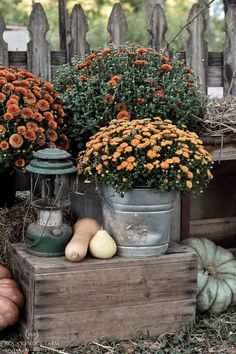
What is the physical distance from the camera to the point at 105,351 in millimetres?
3533

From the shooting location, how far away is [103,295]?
3.54 metres

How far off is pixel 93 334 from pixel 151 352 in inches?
12.2

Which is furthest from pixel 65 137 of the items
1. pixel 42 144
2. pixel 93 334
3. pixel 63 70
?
pixel 93 334

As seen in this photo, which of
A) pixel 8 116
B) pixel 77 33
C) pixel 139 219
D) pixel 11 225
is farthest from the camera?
pixel 77 33

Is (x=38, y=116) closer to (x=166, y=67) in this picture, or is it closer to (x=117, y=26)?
(x=166, y=67)

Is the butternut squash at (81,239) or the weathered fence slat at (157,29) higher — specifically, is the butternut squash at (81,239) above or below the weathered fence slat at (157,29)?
below

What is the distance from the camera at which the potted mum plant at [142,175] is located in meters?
3.50

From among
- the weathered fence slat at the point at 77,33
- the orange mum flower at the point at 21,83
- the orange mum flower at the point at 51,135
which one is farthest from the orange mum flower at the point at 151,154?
the weathered fence slat at the point at 77,33

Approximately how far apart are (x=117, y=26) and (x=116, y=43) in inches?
4.8

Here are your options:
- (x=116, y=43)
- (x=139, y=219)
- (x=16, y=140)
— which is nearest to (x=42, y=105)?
(x=16, y=140)

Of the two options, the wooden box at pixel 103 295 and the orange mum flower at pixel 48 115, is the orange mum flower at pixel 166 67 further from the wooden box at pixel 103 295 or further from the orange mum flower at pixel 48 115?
the wooden box at pixel 103 295

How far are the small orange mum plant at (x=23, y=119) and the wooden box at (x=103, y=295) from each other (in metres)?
0.52

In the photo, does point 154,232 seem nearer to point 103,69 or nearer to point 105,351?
point 105,351

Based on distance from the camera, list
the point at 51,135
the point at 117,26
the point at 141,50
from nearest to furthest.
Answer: the point at 51,135, the point at 141,50, the point at 117,26
